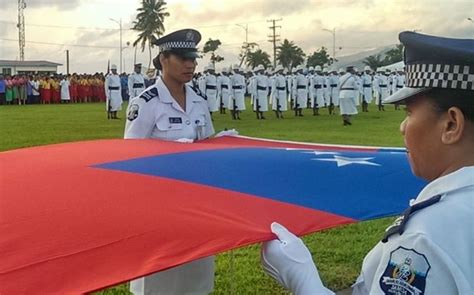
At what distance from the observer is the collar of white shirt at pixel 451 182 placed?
1.31 m

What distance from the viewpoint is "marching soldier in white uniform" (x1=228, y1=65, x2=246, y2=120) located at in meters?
20.7

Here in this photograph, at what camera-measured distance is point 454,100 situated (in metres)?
1.37

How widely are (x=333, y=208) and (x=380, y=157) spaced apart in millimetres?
896

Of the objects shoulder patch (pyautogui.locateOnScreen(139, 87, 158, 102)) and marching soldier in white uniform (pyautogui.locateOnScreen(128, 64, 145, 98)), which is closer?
shoulder patch (pyautogui.locateOnScreen(139, 87, 158, 102))

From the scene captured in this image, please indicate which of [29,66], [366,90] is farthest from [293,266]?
[29,66]

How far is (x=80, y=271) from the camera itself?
71.7 inches

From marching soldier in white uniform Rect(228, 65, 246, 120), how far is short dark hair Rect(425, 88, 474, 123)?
19106 mm

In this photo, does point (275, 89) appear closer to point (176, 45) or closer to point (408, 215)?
point (176, 45)

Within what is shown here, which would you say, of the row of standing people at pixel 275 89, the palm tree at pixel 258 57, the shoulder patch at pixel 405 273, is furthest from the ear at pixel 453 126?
the palm tree at pixel 258 57

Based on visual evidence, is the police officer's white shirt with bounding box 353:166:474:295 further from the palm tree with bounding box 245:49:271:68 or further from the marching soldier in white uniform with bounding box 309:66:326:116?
the palm tree with bounding box 245:49:271:68

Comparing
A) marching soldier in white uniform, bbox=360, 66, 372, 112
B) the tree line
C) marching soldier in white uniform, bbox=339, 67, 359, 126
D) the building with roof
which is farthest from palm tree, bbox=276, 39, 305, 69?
marching soldier in white uniform, bbox=339, 67, 359, 126

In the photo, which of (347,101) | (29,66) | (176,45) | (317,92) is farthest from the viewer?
(29,66)

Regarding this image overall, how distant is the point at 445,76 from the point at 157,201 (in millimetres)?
1230

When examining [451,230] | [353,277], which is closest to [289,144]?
[353,277]
